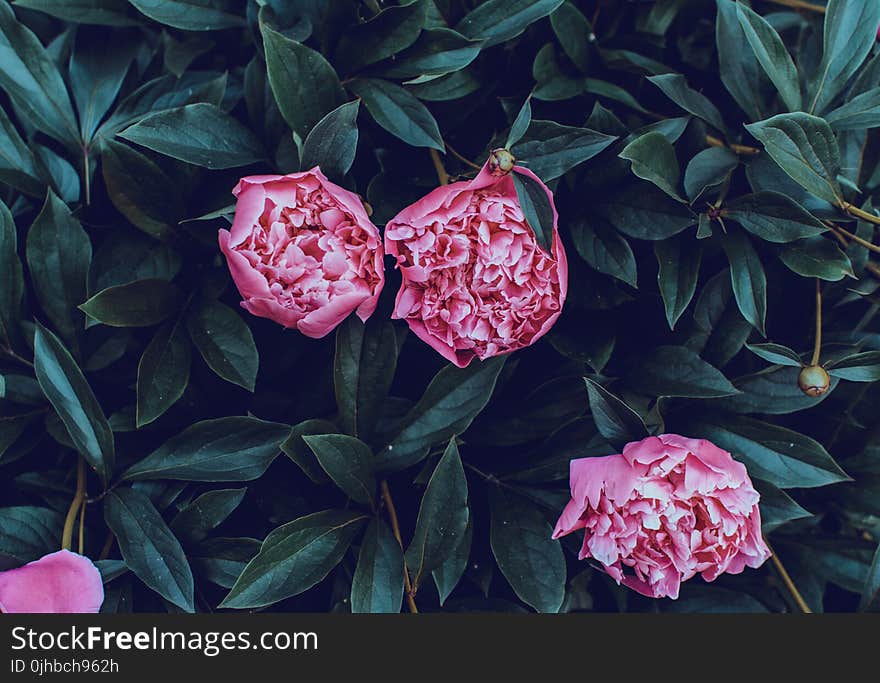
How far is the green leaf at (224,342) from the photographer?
2.40 ft

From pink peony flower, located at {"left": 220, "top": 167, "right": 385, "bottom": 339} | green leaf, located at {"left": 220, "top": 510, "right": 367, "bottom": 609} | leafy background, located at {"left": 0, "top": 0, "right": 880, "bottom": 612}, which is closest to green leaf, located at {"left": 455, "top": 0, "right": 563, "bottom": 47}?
leafy background, located at {"left": 0, "top": 0, "right": 880, "bottom": 612}

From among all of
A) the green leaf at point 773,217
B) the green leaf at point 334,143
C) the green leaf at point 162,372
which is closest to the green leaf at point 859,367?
the green leaf at point 773,217

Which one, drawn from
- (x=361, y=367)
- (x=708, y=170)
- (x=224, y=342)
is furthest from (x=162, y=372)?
(x=708, y=170)

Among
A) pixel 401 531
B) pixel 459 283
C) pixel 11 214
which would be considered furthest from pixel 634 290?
pixel 11 214

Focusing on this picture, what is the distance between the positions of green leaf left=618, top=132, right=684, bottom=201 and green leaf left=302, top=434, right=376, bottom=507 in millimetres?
309

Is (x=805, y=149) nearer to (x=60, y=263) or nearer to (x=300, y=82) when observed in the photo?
(x=300, y=82)

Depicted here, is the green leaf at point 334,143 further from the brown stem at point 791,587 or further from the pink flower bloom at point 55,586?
the brown stem at point 791,587

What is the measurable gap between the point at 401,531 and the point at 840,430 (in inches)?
16.3

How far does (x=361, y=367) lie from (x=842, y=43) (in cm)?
50

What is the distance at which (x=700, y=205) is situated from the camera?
2.50 ft

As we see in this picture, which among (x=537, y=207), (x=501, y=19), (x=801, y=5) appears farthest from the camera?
(x=801, y=5)

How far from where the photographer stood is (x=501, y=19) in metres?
0.76

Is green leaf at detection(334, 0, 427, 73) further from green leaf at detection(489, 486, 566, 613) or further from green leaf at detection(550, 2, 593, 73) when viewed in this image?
green leaf at detection(489, 486, 566, 613)

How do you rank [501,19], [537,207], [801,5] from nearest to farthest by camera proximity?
[537,207], [501,19], [801,5]
